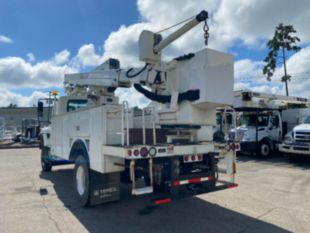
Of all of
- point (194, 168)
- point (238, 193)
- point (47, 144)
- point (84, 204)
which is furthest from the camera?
point (47, 144)

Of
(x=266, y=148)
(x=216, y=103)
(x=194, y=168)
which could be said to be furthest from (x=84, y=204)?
(x=266, y=148)

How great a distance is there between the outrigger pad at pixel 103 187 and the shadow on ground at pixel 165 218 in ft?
0.97

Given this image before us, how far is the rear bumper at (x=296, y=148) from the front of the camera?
1084cm

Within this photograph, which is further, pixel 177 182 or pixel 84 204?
pixel 84 204

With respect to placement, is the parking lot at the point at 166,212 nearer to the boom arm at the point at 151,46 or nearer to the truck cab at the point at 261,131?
the boom arm at the point at 151,46

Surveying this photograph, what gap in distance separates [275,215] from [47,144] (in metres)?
6.90

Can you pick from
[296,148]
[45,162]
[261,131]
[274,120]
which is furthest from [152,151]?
[274,120]

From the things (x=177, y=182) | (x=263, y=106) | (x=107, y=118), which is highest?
(x=263, y=106)

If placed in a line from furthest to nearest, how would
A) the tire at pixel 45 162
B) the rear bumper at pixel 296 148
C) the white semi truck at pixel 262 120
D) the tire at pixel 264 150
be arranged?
1. the tire at pixel 264 150
2. the white semi truck at pixel 262 120
3. the rear bumper at pixel 296 148
4. the tire at pixel 45 162

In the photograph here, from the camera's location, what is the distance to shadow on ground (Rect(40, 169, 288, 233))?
4.21m

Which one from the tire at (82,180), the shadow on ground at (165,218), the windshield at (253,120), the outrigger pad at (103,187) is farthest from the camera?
the windshield at (253,120)

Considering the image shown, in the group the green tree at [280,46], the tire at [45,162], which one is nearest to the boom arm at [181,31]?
the tire at [45,162]

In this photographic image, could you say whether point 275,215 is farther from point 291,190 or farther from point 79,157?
point 79,157

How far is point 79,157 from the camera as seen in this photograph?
5.43 metres
